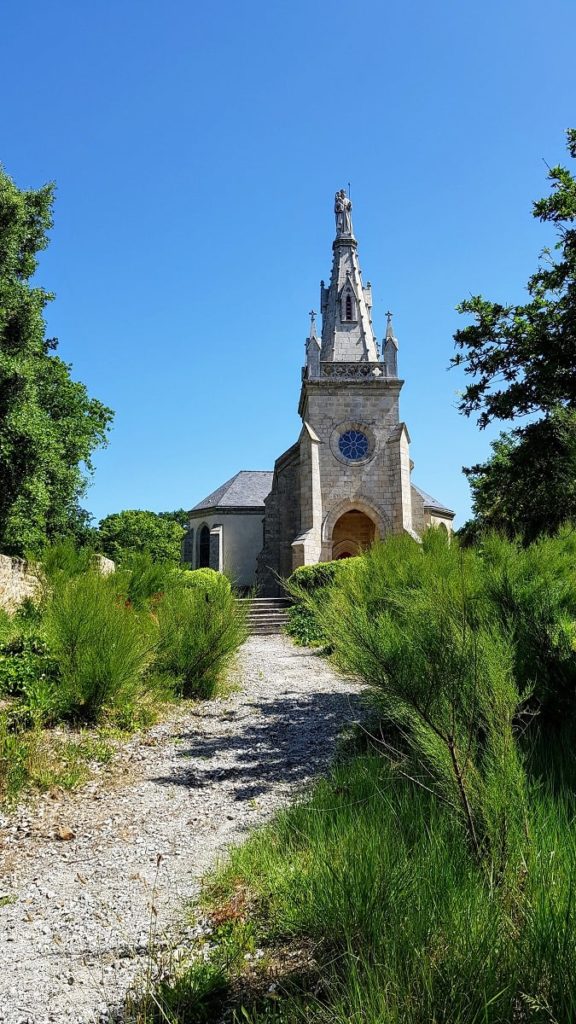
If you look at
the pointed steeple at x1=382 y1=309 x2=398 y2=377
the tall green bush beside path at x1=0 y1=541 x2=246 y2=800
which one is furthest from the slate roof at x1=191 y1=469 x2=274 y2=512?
the tall green bush beside path at x1=0 y1=541 x2=246 y2=800

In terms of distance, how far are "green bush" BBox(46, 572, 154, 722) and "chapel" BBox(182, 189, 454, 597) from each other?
13.9m

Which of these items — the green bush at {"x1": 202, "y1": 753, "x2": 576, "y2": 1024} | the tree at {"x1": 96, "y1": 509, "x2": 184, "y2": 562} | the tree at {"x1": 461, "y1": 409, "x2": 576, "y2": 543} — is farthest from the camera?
the tree at {"x1": 96, "y1": 509, "x2": 184, "y2": 562}

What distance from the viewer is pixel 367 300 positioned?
2461 cm

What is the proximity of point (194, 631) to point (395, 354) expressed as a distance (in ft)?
57.4

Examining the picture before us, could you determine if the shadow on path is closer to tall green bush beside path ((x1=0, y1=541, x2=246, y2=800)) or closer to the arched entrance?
tall green bush beside path ((x1=0, y1=541, x2=246, y2=800))

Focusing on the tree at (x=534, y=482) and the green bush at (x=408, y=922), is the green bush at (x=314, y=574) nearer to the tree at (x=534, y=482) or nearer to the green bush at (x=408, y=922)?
the tree at (x=534, y=482)

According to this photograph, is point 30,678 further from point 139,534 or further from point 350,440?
point 139,534

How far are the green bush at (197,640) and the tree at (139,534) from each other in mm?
24121

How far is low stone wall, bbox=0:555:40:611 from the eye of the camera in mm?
8712

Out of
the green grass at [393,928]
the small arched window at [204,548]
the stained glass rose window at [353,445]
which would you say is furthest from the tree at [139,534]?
the green grass at [393,928]

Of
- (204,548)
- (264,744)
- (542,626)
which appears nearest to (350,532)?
(204,548)

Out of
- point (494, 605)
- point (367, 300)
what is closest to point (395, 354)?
point (367, 300)

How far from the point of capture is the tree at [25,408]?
10.9 meters

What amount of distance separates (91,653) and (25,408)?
7.11 meters
